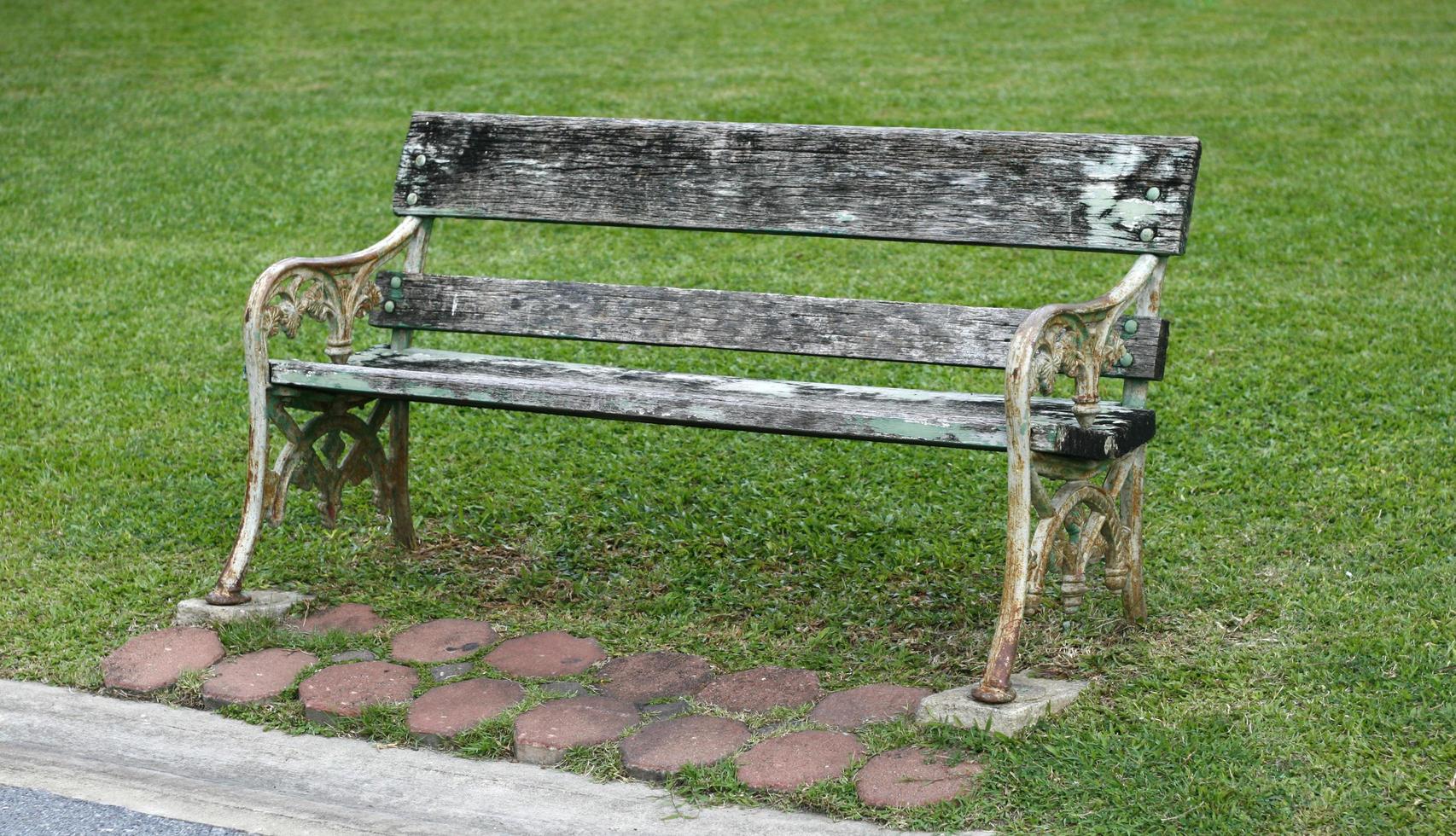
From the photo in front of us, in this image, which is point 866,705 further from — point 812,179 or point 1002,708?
point 812,179

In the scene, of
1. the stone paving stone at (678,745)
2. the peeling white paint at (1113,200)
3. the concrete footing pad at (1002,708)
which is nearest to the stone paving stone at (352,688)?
the stone paving stone at (678,745)

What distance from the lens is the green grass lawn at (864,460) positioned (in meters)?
3.28

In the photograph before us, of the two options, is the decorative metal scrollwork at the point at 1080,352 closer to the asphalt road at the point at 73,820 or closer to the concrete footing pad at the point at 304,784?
the concrete footing pad at the point at 304,784

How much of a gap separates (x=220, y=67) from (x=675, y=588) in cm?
911

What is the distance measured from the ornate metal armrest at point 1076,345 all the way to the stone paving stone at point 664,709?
0.96 meters

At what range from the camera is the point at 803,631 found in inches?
154

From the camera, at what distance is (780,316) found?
13.2 ft

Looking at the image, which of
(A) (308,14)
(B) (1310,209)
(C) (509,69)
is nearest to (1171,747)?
(B) (1310,209)

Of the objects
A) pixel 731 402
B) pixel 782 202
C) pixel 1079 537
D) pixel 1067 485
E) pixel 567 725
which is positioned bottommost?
pixel 567 725

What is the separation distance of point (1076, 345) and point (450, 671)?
5.36 feet

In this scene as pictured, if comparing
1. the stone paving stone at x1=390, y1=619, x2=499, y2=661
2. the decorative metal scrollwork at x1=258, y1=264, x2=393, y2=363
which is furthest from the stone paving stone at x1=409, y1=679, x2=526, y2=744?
the decorative metal scrollwork at x1=258, y1=264, x2=393, y2=363

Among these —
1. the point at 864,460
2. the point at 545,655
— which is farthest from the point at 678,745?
the point at 864,460

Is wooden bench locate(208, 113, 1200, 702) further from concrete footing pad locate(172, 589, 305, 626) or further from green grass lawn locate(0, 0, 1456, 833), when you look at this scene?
green grass lawn locate(0, 0, 1456, 833)

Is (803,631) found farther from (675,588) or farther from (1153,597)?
(1153,597)
